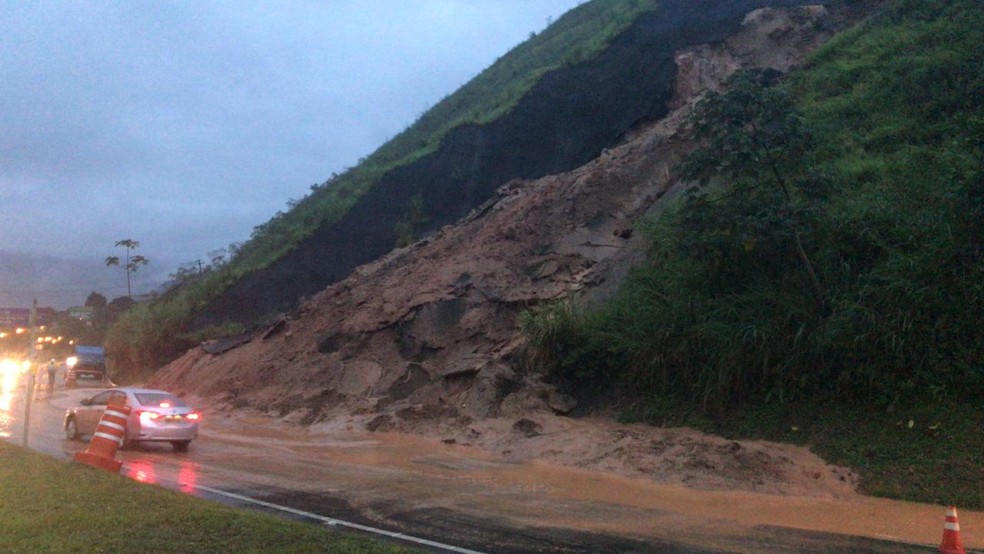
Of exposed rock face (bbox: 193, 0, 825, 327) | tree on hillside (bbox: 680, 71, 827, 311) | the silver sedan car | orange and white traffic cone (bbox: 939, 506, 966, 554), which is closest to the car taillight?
the silver sedan car

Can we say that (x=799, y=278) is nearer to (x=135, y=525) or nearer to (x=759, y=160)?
(x=759, y=160)

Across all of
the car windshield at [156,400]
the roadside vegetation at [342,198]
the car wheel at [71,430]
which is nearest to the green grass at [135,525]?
the car windshield at [156,400]

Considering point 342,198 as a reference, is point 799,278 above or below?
below

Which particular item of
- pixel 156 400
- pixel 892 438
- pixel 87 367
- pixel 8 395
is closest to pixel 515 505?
pixel 892 438

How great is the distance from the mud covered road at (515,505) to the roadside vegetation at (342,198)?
19053mm

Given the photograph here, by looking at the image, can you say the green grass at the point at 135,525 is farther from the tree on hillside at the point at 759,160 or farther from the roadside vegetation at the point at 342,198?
the roadside vegetation at the point at 342,198

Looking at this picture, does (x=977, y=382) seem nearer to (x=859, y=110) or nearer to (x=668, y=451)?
(x=668, y=451)

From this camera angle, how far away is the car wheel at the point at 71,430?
1941 centimetres

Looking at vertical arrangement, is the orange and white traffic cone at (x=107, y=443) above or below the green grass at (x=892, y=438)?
above

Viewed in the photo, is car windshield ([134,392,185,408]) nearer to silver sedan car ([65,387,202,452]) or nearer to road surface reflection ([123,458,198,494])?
silver sedan car ([65,387,202,452])

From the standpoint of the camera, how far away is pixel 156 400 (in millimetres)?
18047

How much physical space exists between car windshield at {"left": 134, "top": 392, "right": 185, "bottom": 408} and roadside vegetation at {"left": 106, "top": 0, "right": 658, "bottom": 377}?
16.7m

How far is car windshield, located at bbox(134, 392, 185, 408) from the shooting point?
17850 millimetres

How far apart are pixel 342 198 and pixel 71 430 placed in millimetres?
22852
